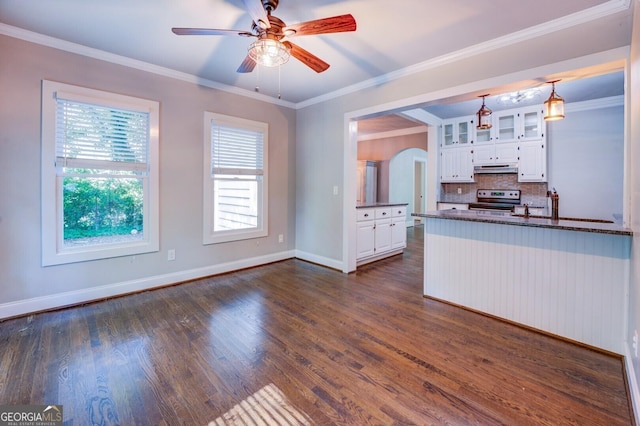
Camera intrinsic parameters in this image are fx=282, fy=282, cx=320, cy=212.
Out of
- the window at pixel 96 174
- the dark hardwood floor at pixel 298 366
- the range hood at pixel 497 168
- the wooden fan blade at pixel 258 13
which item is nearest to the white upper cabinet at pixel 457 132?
the range hood at pixel 497 168

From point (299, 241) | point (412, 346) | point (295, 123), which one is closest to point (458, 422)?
point (412, 346)

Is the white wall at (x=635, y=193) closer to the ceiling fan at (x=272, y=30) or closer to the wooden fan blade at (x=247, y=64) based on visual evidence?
the ceiling fan at (x=272, y=30)

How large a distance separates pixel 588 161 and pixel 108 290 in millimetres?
7005

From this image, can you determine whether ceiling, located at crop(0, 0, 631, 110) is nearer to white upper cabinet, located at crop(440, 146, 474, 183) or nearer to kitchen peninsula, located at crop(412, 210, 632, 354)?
kitchen peninsula, located at crop(412, 210, 632, 354)

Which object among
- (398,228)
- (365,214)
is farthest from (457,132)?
(365,214)

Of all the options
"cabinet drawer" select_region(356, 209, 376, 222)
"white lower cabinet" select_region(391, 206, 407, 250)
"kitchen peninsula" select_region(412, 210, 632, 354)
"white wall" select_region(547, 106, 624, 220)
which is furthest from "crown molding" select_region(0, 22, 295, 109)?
"white wall" select_region(547, 106, 624, 220)

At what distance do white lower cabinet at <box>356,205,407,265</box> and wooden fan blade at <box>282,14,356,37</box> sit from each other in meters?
2.72

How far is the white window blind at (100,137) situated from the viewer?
9.25 feet

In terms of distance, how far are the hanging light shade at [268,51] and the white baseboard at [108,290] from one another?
2.80m

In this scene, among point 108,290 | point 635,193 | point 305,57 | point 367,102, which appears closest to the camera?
point 635,193

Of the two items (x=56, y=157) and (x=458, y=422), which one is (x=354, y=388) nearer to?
(x=458, y=422)

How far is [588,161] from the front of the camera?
453 centimetres

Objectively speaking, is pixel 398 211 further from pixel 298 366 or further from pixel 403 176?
pixel 403 176

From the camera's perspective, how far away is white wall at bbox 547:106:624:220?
4.34m
